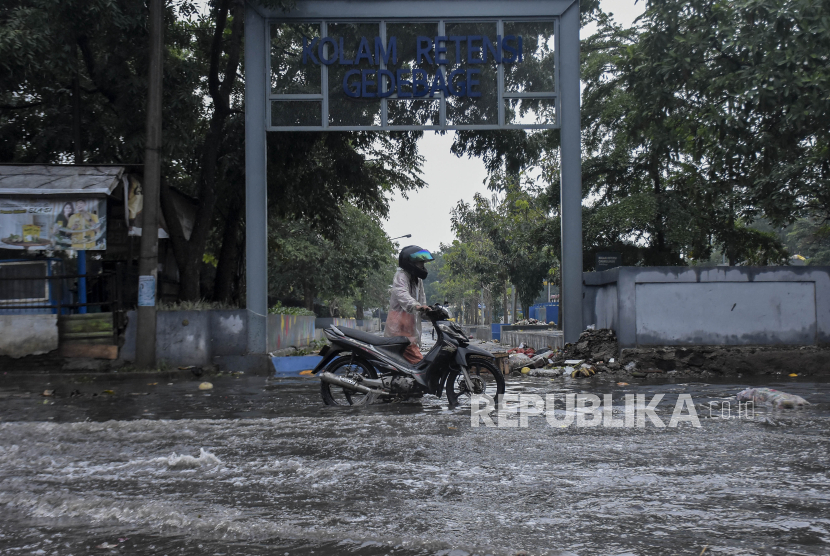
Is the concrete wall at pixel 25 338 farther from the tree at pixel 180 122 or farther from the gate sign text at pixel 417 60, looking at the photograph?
the gate sign text at pixel 417 60

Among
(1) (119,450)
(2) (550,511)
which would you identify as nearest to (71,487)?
(1) (119,450)

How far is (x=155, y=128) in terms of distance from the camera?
1257 centimetres

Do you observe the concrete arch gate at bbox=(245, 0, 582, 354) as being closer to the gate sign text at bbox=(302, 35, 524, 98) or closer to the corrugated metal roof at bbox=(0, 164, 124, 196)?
the gate sign text at bbox=(302, 35, 524, 98)

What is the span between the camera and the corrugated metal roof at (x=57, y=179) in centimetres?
1253

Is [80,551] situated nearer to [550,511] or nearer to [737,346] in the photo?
[550,511]

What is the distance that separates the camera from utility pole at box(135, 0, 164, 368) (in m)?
12.2

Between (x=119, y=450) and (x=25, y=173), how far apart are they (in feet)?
33.1

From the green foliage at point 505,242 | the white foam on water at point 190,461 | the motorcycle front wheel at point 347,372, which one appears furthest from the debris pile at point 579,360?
the green foliage at point 505,242

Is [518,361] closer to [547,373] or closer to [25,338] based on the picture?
[547,373]

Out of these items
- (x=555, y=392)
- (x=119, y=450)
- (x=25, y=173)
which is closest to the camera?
(x=119, y=450)

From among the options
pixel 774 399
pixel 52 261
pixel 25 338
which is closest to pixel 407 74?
pixel 52 261

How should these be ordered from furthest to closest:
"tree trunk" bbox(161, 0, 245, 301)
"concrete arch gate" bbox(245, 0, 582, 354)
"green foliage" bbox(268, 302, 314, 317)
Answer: "green foliage" bbox(268, 302, 314, 317) → "tree trunk" bbox(161, 0, 245, 301) → "concrete arch gate" bbox(245, 0, 582, 354)

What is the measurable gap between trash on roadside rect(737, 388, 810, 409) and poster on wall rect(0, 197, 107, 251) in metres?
10.6

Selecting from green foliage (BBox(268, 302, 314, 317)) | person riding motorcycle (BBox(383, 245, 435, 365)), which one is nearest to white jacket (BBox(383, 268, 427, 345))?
person riding motorcycle (BBox(383, 245, 435, 365))
